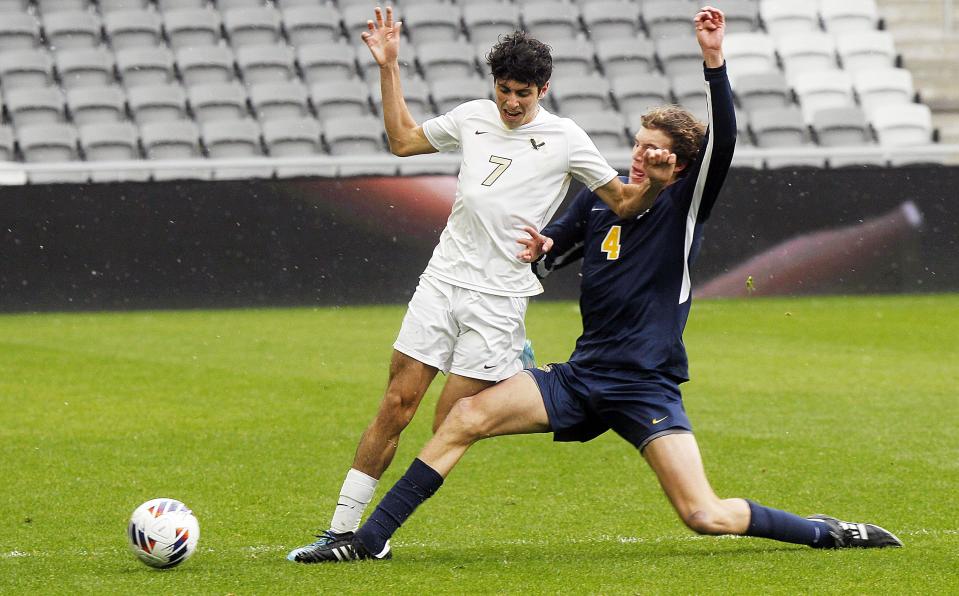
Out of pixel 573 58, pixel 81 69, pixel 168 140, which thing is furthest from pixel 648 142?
pixel 573 58

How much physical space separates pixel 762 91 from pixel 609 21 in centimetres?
244

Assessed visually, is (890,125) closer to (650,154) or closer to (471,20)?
(471,20)

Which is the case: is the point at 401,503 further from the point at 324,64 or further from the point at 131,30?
the point at 131,30

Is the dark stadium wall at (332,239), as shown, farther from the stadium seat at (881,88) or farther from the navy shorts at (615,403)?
the navy shorts at (615,403)

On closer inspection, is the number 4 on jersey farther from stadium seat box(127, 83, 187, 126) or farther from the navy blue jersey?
stadium seat box(127, 83, 187, 126)

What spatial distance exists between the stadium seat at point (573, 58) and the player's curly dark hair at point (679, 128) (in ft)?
43.4

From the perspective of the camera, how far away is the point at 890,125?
17812 millimetres

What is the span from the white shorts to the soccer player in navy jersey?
0.39ft

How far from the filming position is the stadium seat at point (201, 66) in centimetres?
1731

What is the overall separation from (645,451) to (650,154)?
109cm

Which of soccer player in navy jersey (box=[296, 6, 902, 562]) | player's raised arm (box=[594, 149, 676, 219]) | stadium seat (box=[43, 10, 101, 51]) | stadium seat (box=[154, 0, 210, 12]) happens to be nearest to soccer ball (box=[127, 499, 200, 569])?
soccer player in navy jersey (box=[296, 6, 902, 562])

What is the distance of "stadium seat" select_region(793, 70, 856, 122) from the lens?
1825cm

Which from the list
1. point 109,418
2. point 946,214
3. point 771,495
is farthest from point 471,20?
point 771,495

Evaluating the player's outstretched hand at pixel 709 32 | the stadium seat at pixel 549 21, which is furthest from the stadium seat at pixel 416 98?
the player's outstretched hand at pixel 709 32
